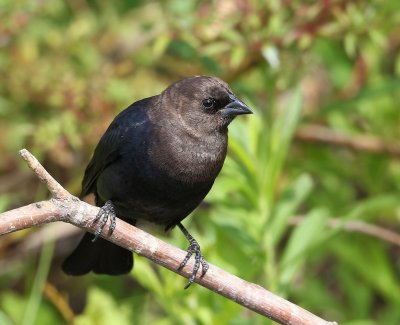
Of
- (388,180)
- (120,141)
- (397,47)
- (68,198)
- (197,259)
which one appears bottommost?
(68,198)

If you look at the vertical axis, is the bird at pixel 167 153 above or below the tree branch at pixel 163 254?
above

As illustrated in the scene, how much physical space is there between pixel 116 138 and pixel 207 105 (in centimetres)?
41

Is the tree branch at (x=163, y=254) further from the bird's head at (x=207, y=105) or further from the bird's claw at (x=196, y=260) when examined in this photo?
the bird's head at (x=207, y=105)

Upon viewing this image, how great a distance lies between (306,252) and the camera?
382 cm

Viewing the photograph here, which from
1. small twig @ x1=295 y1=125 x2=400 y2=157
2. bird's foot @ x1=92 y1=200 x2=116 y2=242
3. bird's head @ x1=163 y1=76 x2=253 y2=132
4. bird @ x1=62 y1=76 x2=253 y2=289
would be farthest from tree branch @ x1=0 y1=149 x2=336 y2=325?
small twig @ x1=295 y1=125 x2=400 y2=157

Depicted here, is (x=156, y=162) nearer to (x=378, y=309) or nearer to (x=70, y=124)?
(x=70, y=124)

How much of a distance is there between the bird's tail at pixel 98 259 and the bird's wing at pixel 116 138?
313mm

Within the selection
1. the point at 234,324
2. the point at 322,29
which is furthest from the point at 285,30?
the point at 234,324

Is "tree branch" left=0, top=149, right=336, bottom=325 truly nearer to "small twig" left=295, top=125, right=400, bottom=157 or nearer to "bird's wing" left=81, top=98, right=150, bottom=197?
"bird's wing" left=81, top=98, right=150, bottom=197

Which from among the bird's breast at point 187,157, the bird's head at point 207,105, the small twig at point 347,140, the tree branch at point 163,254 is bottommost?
the tree branch at point 163,254

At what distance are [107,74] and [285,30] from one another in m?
1.10

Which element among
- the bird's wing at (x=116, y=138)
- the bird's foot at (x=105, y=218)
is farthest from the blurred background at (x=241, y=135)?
the bird's foot at (x=105, y=218)

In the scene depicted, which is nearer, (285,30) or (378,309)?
(285,30)

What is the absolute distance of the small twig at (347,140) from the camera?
517 centimetres
